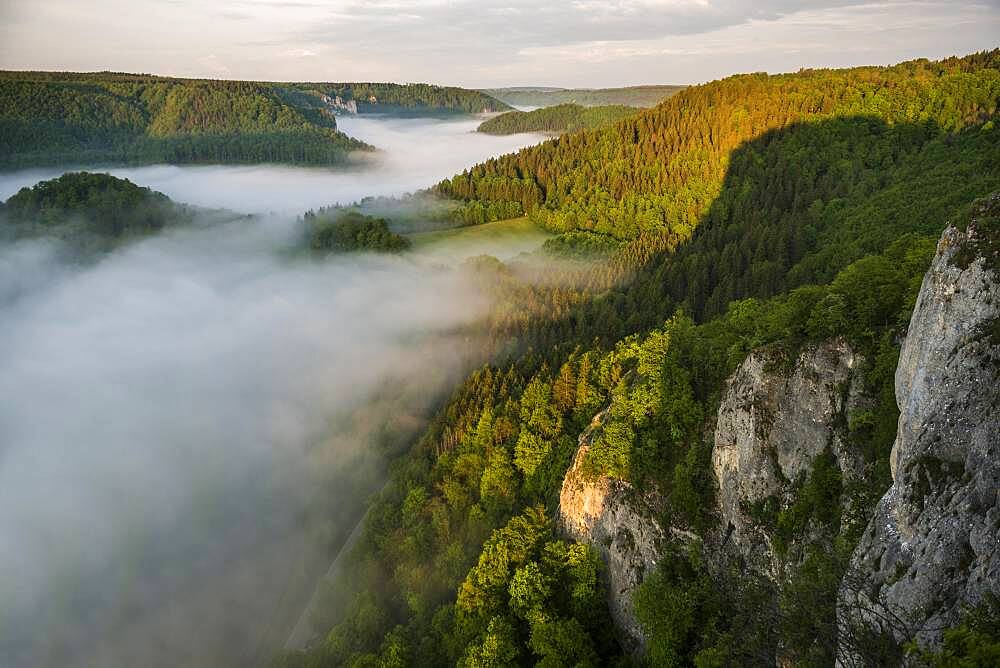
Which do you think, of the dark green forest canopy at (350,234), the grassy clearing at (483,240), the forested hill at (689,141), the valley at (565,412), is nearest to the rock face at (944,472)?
the valley at (565,412)

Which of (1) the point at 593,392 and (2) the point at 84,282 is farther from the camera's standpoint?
(2) the point at 84,282

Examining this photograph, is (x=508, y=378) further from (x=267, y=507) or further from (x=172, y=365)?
(x=172, y=365)

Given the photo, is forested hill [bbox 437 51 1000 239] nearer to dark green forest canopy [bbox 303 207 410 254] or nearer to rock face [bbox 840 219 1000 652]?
dark green forest canopy [bbox 303 207 410 254]

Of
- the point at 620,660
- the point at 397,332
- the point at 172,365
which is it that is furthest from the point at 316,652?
the point at 172,365

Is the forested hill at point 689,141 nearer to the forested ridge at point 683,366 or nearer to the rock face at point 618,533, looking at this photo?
the forested ridge at point 683,366

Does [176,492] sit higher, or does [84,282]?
[84,282]
